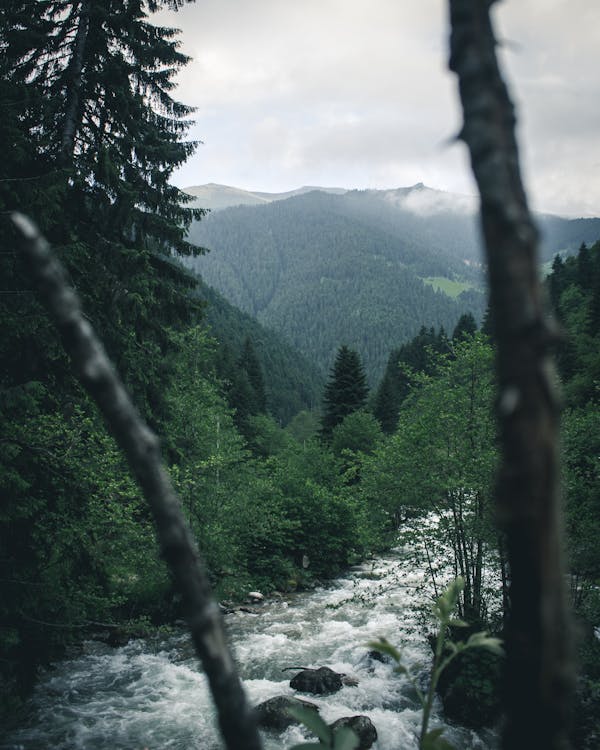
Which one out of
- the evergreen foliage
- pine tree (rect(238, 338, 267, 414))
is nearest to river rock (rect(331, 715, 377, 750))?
the evergreen foliage

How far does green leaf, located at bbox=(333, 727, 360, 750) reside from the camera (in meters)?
2.00

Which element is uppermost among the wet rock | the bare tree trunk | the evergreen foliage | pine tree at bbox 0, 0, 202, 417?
pine tree at bbox 0, 0, 202, 417

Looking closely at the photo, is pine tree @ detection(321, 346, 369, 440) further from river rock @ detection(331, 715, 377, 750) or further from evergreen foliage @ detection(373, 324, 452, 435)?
river rock @ detection(331, 715, 377, 750)

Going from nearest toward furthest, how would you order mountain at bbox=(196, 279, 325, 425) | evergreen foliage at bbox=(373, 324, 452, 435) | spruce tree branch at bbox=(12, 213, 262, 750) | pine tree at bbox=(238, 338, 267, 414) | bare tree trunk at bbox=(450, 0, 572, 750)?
bare tree trunk at bbox=(450, 0, 572, 750) < spruce tree branch at bbox=(12, 213, 262, 750) < evergreen foliage at bbox=(373, 324, 452, 435) < pine tree at bbox=(238, 338, 267, 414) < mountain at bbox=(196, 279, 325, 425)

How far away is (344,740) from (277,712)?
8.41 m

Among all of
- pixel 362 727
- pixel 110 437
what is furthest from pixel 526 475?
pixel 362 727

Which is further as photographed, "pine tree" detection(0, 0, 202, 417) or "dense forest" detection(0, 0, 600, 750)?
"pine tree" detection(0, 0, 202, 417)

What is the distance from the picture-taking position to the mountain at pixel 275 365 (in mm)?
92562

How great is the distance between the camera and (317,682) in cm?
1008

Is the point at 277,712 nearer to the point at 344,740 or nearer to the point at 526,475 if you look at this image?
the point at 344,740

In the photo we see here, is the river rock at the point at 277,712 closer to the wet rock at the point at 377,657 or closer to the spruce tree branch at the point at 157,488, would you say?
the wet rock at the point at 377,657

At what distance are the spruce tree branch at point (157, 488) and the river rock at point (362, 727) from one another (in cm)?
799

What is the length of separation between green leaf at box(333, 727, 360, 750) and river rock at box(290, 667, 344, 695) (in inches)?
365

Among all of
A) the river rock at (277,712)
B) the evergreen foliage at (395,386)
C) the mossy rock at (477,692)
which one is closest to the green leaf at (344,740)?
the river rock at (277,712)
